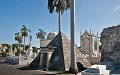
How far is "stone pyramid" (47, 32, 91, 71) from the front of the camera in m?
22.1

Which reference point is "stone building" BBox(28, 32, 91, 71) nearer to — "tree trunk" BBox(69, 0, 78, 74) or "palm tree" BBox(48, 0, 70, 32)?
"tree trunk" BBox(69, 0, 78, 74)

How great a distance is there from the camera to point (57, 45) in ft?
84.2

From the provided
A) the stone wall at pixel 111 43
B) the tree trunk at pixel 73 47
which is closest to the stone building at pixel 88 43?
the stone wall at pixel 111 43

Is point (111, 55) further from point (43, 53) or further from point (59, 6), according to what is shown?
point (59, 6)

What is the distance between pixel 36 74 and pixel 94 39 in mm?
37576

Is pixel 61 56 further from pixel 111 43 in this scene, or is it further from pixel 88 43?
pixel 88 43

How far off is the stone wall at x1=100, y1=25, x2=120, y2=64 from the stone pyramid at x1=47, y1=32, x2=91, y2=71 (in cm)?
514

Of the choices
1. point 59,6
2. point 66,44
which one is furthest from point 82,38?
point 66,44

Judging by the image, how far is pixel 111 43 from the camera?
18.9 meters

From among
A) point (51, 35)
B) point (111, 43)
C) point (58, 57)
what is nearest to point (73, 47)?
point (111, 43)

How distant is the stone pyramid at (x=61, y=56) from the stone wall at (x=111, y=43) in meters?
5.14

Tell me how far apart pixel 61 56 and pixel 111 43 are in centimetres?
786

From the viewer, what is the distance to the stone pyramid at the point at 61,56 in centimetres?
2211

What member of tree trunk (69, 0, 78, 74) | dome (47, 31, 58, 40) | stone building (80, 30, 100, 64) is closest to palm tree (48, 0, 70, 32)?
tree trunk (69, 0, 78, 74)
